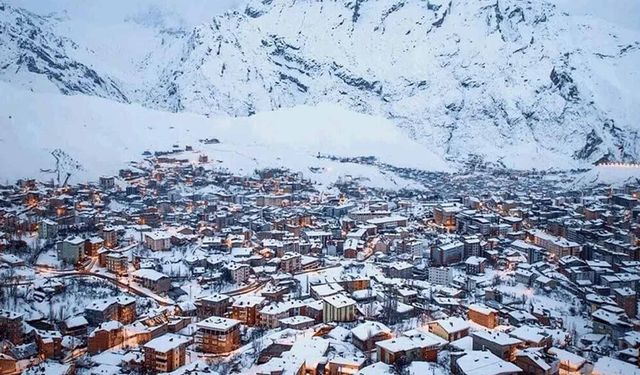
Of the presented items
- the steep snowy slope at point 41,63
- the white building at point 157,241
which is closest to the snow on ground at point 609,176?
the white building at point 157,241

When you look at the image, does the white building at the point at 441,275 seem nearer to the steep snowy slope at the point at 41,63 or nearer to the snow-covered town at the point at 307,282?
the snow-covered town at the point at 307,282

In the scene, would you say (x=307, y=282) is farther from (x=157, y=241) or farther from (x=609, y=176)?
(x=609, y=176)

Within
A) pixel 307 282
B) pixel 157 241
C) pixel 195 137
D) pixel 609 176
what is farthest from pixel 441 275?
pixel 195 137

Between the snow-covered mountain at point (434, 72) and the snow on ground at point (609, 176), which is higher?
the snow-covered mountain at point (434, 72)

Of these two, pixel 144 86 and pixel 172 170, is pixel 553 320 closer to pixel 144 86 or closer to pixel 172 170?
pixel 172 170

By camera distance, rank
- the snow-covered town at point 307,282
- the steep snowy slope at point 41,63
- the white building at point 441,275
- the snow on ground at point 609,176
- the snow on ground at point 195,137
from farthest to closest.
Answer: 1. the steep snowy slope at point 41,63
2. the snow on ground at point 609,176
3. the snow on ground at point 195,137
4. the white building at point 441,275
5. the snow-covered town at point 307,282
